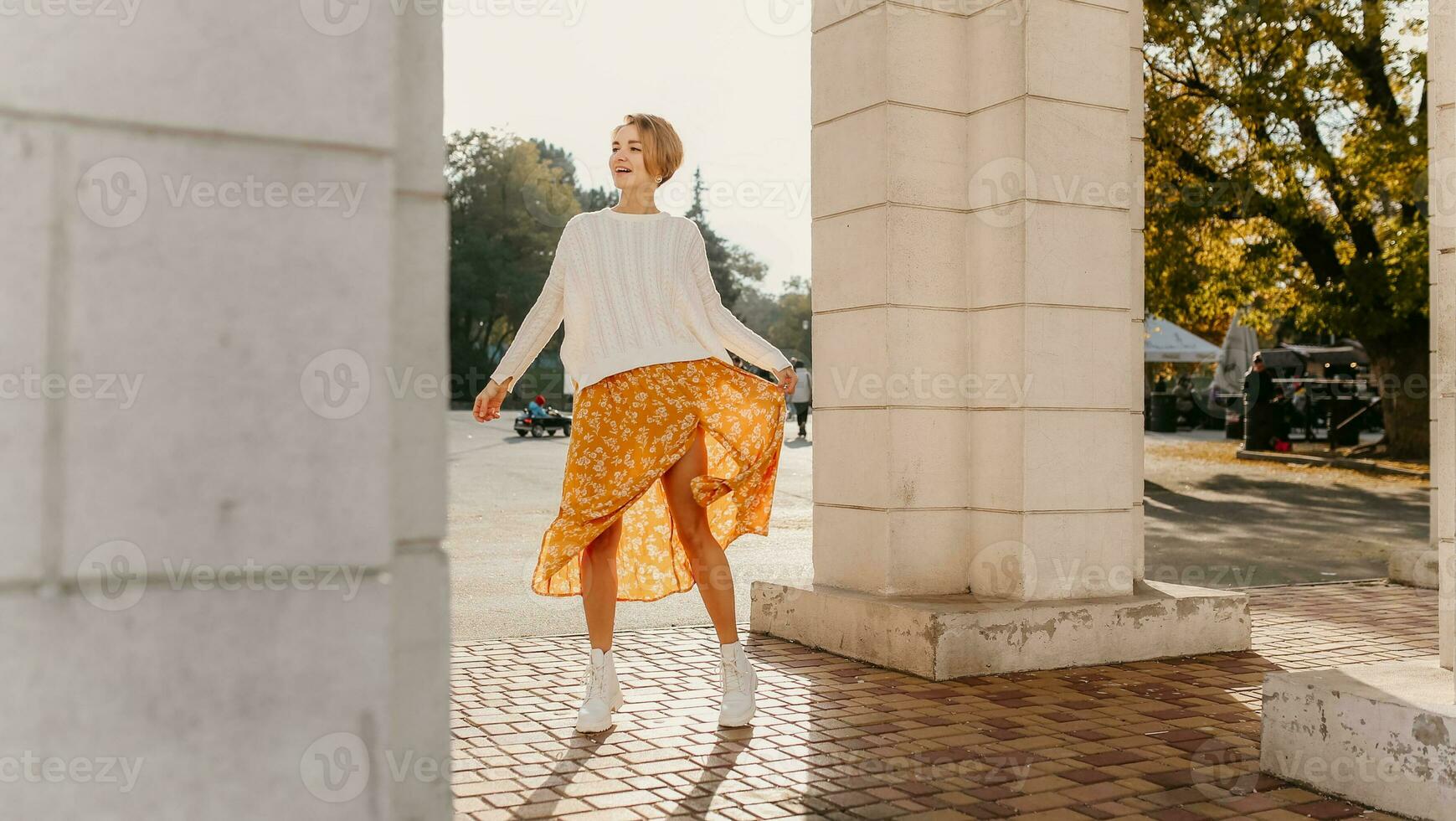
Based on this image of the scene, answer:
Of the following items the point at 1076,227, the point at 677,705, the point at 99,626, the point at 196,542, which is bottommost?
the point at 677,705

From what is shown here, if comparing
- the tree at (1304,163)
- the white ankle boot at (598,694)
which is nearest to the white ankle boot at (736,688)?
the white ankle boot at (598,694)

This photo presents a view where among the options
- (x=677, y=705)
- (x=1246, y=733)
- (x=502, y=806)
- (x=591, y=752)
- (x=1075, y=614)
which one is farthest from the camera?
(x=1075, y=614)

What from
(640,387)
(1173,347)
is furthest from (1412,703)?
(1173,347)

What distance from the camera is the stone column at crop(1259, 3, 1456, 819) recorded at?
3.36 m

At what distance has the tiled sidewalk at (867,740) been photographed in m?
3.53

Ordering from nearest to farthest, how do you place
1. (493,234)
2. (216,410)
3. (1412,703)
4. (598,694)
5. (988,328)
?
(216,410) < (1412,703) < (598,694) < (988,328) < (493,234)

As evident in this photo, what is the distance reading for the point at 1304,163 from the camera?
20.2 meters

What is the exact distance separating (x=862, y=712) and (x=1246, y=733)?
1.30 metres

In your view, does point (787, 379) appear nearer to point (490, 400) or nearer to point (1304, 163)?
point (490, 400)

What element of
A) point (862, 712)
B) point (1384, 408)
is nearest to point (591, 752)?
point (862, 712)

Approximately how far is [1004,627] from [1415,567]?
443 centimetres

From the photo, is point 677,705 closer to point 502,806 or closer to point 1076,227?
point 502,806

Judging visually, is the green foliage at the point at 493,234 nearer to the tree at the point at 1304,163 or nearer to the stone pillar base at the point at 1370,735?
the tree at the point at 1304,163

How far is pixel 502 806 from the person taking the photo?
11.4 ft
